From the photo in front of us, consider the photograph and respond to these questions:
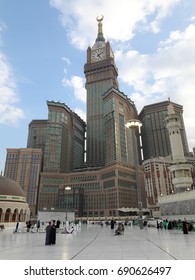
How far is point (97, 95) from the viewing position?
184125mm

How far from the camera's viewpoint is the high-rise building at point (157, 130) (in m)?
184

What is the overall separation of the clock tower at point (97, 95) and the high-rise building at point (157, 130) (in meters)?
42.4

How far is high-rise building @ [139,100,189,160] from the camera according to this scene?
605 feet

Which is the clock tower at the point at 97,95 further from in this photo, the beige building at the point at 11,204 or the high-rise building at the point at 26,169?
the beige building at the point at 11,204

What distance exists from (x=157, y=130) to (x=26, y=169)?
117m

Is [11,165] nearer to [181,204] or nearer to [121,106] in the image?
[121,106]

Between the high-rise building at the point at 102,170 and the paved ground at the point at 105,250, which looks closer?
the paved ground at the point at 105,250

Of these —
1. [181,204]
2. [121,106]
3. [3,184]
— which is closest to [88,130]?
[121,106]

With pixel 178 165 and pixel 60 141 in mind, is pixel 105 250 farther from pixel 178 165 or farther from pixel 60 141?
pixel 60 141

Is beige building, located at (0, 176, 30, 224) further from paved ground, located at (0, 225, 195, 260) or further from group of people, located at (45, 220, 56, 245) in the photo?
group of people, located at (45, 220, 56, 245)

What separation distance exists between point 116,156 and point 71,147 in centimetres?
5609

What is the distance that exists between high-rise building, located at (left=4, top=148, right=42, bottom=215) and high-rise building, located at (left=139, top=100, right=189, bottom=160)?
99175mm

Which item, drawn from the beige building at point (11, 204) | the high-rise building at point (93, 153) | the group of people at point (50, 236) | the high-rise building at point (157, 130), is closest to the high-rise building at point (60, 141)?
the high-rise building at point (93, 153)

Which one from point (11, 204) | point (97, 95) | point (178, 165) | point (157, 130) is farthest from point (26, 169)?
point (157, 130)
